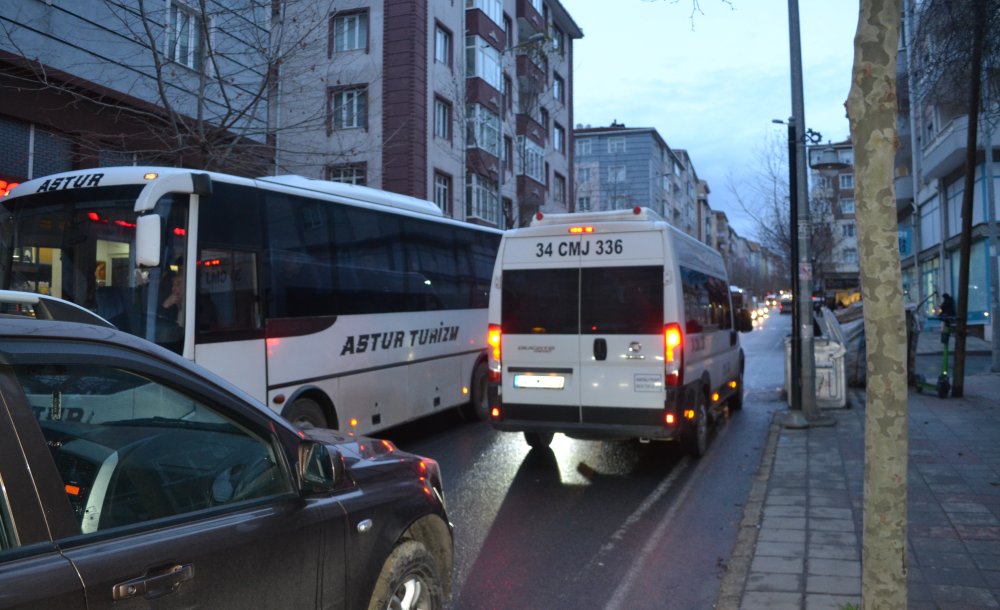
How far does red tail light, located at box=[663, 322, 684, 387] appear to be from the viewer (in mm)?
7582

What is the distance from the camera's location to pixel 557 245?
8.27m

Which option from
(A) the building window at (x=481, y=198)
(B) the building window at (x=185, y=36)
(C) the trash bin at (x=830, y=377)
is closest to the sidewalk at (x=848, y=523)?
(C) the trash bin at (x=830, y=377)

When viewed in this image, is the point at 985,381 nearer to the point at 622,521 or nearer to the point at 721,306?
the point at 721,306

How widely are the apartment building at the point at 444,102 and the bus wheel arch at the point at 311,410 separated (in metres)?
12.8

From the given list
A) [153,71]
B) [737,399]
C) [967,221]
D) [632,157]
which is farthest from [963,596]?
[632,157]

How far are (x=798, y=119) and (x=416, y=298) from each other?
6035 millimetres

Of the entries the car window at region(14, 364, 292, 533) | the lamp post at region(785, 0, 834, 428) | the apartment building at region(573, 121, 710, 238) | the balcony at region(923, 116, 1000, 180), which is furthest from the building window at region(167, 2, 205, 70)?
the apartment building at region(573, 121, 710, 238)

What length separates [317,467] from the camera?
2.97 m

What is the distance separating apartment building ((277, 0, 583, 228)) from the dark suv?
17809 mm

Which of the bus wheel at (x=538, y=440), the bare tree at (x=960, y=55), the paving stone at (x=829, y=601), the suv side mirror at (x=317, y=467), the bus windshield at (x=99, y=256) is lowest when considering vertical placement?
the paving stone at (x=829, y=601)

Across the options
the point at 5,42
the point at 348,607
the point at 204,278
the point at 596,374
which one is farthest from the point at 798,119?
the point at 5,42

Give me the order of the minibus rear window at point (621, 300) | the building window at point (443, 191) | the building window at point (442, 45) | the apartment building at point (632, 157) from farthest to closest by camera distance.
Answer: the apartment building at point (632, 157), the building window at point (443, 191), the building window at point (442, 45), the minibus rear window at point (621, 300)

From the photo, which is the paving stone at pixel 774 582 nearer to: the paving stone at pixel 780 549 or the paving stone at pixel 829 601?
the paving stone at pixel 829 601

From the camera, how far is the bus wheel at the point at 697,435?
8555 mm
